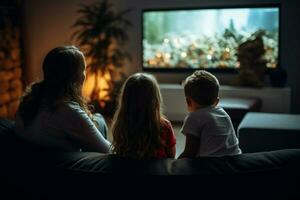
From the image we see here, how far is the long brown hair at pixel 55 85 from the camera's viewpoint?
178 centimetres

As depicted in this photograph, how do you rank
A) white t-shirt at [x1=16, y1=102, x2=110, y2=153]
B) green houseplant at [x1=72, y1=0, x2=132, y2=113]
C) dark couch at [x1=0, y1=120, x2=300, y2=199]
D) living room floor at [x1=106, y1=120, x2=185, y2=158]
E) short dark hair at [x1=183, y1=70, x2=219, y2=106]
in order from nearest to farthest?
dark couch at [x1=0, y1=120, x2=300, y2=199] → white t-shirt at [x1=16, y1=102, x2=110, y2=153] → short dark hair at [x1=183, y1=70, x2=219, y2=106] → living room floor at [x1=106, y1=120, x2=185, y2=158] → green houseplant at [x1=72, y1=0, x2=132, y2=113]

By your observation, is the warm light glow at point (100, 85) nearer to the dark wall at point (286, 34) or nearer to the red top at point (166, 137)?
the dark wall at point (286, 34)

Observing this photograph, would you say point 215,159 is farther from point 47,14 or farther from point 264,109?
point 47,14

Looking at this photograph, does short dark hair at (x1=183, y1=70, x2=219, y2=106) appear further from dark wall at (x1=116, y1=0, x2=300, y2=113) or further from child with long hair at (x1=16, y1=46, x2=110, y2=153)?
dark wall at (x1=116, y1=0, x2=300, y2=113)

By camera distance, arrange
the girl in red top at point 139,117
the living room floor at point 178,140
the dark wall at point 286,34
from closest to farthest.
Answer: the girl in red top at point 139,117 < the living room floor at point 178,140 < the dark wall at point 286,34

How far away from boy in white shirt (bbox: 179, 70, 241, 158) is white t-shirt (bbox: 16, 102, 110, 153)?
0.39m

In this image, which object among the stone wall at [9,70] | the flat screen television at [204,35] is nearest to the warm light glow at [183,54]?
the flat screen television at [204,35]

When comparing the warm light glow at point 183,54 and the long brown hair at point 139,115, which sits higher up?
the warm light glow at point 183,54

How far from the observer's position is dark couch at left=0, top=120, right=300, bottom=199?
1.31 meters

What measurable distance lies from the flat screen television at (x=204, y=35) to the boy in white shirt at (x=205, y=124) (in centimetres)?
326

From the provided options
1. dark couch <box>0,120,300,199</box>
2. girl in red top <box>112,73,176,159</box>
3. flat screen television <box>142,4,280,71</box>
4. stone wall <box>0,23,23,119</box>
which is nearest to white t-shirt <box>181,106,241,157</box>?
girl in red top <box>112,73,176,159</box>

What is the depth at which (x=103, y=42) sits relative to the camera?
5.37m

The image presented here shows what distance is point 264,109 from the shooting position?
4.81m

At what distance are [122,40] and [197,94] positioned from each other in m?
3.80
